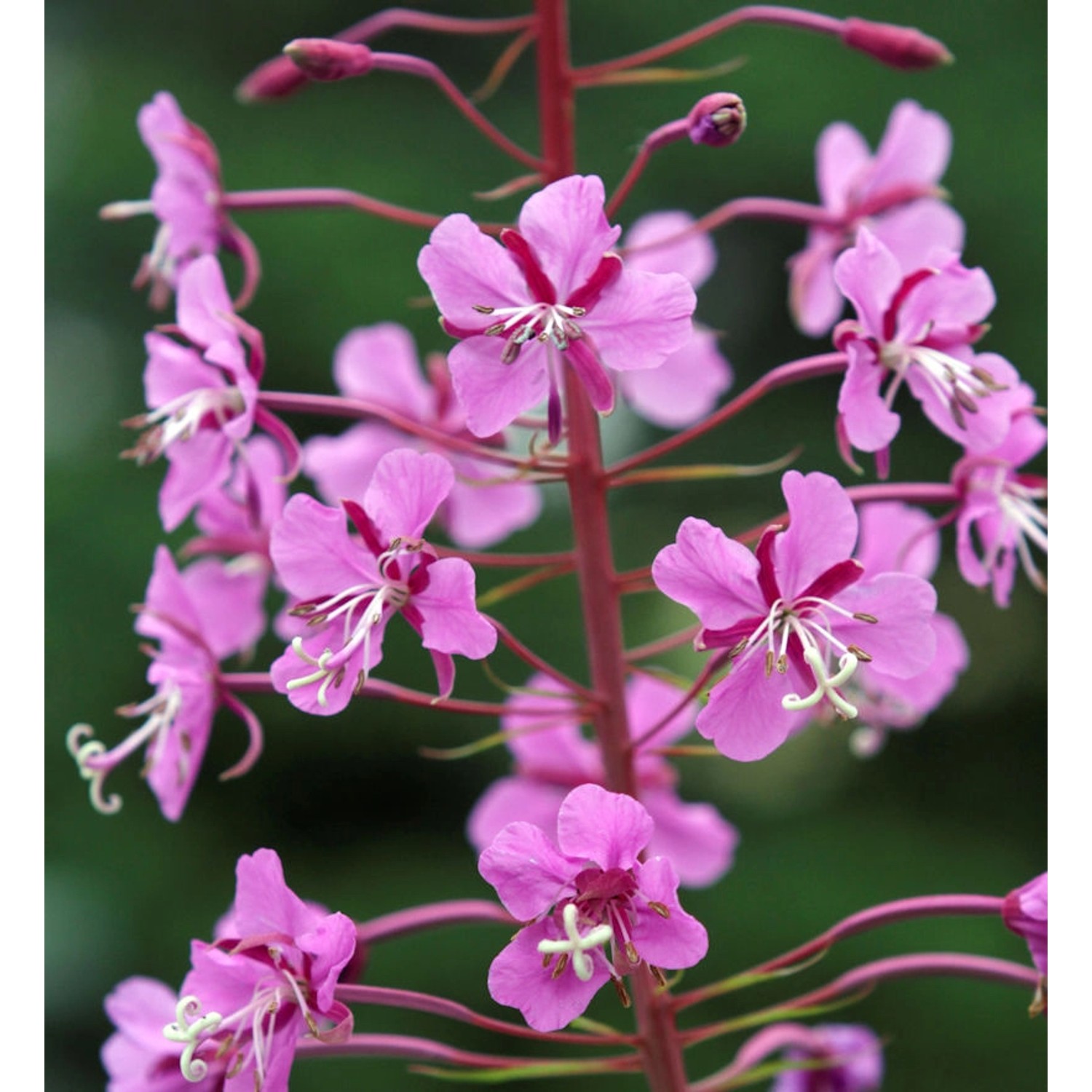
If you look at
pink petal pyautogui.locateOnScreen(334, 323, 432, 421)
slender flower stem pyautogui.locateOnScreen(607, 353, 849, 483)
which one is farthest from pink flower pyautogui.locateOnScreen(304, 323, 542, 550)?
slender flower stem pyautogui.locateOnScreen(607, 353, 849, 483)

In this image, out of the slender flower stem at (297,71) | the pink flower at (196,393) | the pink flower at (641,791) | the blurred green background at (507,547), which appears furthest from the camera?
the blurred green background at (507,547)

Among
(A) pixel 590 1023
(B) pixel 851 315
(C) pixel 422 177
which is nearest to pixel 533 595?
(C) pixel 422 177

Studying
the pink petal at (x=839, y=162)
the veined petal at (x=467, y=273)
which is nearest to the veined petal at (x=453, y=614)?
the veined petal at (x=467, y=273)

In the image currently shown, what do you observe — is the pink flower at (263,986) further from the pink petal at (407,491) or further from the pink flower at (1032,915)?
the pink flower at (1032,915)

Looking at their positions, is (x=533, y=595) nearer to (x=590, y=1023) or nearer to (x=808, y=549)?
(x=590, y=1023)

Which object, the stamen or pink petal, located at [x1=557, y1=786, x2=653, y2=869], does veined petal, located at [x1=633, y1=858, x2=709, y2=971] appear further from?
the stamen
